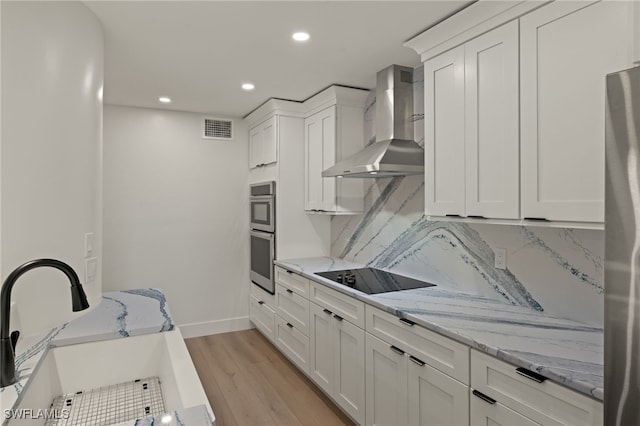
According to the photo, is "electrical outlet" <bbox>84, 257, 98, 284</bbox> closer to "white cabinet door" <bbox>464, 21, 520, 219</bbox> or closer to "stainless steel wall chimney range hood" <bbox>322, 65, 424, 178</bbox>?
"stainless steel wall chimney range hood" <bbox>322, 65, 424, 178</bbox>

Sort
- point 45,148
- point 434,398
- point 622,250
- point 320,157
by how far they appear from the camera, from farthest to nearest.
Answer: point 320,157 < point 434,398 < point 45,148 < point 622,250

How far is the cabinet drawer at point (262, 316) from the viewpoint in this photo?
12.5 ft

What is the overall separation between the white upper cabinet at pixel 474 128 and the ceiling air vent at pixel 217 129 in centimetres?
275

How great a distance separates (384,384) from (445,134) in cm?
146

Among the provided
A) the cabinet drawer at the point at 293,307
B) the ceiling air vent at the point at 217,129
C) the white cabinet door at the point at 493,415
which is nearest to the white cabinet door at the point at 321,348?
the cabinet drawer at the point at 293,307

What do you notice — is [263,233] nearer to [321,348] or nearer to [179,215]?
[179,215]

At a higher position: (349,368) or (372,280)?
(372,280)

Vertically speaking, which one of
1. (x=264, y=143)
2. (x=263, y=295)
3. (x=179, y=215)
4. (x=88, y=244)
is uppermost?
(x=264, y=143)

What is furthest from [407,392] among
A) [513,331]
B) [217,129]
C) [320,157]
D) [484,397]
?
[217,129]

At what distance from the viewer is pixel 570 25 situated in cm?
152

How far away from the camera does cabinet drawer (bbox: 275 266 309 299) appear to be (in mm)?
3092

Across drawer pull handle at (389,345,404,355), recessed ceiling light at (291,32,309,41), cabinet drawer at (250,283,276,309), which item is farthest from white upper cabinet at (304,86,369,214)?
drawer pull handle at (389,345,404,355)

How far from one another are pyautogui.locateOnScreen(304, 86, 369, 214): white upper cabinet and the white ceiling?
141 millimetres

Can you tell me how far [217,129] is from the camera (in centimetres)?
434
